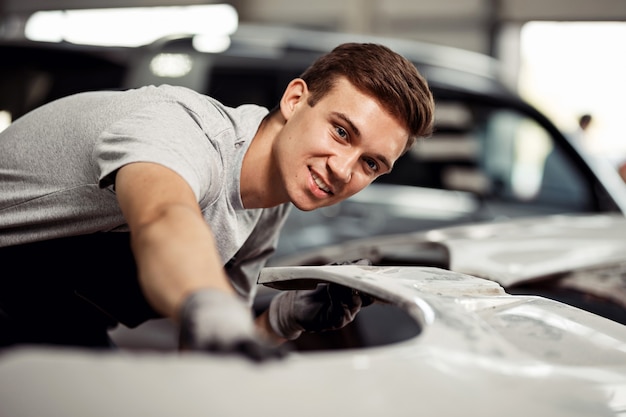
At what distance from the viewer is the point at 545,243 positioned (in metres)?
2.51

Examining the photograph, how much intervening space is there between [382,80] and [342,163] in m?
0.17

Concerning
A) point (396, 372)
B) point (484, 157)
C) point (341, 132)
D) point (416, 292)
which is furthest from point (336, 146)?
point (484, 157)

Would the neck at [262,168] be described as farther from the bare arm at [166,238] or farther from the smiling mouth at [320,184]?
the bare arm at [166,238]

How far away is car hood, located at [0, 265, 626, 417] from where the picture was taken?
2.45 ft

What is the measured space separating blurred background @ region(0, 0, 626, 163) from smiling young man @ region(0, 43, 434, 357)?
7.85 metres

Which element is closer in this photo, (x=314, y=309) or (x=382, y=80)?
(x=382, y=80)

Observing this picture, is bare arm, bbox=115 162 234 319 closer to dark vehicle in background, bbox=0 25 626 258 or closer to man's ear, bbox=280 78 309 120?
man's ear, bbox=280 78 309 120

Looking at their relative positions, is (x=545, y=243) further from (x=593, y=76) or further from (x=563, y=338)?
(x=593, y=76)

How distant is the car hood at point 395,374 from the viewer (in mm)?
746

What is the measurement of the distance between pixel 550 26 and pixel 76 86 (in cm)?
727

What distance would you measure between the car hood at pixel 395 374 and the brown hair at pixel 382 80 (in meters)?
0.33

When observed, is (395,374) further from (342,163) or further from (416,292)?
(342,163)

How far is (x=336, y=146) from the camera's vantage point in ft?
4.33

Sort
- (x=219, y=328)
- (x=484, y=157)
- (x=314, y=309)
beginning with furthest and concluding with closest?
1. (x=484, y=157)
2. (x=314, y=309)
3. (x=219, y=328)
